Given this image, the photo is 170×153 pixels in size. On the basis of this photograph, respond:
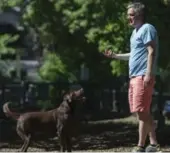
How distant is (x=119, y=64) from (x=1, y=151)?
310 centimetres

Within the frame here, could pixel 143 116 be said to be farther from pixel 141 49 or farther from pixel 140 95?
pixel 141 49

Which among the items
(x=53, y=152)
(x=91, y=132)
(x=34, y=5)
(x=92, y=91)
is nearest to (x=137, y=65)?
(x=53, y=152)

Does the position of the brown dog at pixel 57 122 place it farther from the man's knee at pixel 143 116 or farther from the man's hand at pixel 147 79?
the man's hand at pixel 147 79

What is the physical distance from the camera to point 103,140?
1445 centimetres

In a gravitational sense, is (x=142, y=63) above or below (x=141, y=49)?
below

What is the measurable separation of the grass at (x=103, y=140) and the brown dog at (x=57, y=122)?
4.55 ft

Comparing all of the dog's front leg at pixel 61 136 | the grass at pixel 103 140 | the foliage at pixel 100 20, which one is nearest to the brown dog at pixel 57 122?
the dog's front leg at pixel 61 136

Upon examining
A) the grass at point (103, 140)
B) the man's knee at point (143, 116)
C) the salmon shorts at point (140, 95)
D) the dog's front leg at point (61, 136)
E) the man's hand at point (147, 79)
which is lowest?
the grass at point (103, 140)

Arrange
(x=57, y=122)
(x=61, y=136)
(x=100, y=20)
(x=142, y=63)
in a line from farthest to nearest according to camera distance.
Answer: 1. (x=100, y=20)
2. (x=57, y=122)
3. (x=61, y=136)
4. (x=142, y=63)

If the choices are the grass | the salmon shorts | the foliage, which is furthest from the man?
the grass

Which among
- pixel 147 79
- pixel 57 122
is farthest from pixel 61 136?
pixel 147 79

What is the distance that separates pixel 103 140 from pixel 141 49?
23.5 feet

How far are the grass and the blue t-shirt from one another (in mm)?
4816

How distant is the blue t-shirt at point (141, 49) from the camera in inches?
294
